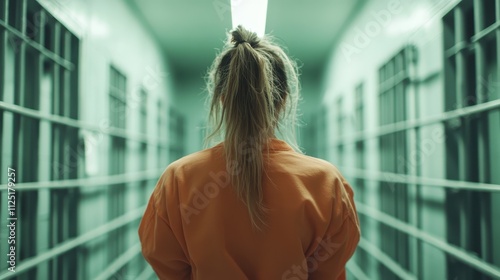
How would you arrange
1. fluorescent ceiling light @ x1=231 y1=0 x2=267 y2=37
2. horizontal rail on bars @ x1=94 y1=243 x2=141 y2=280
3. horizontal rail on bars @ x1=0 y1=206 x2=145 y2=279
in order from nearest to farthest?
horizontal rail on bars @ x1=0 y1=206 x2=145 y2=279
fluorescent ceiling light @ x1=231 y1=0 x2=267 y2=37
horizontal rail on bars @ x1=94 y1=243 x2=141 y2=280

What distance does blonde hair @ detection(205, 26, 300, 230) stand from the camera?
1042 millimetres

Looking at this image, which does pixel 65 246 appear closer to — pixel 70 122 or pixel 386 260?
pixel 70 122

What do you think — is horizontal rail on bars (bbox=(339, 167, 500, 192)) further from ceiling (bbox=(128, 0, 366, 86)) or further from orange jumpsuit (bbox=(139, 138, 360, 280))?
ceiling (bbox=(128, 0, 366, 86))

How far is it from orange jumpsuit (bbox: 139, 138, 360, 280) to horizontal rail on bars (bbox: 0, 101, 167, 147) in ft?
2.87

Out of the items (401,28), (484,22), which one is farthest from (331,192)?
(401,28)

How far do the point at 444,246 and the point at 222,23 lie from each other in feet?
10.4

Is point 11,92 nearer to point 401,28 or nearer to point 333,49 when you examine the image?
point 401,28

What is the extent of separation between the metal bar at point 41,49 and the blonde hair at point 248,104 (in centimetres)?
96

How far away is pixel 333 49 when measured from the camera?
551 cm

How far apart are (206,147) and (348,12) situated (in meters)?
3.48

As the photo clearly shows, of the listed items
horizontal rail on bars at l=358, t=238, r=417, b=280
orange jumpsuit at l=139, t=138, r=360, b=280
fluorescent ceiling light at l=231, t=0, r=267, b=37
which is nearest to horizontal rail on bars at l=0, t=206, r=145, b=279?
orange jumpsuit at l=139, t=138, r=360, b=280

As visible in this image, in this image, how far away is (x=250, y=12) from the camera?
2.39m

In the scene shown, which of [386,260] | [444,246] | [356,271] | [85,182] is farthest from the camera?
[356,271]

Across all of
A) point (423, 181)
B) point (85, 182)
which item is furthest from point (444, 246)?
point (85, 182)
